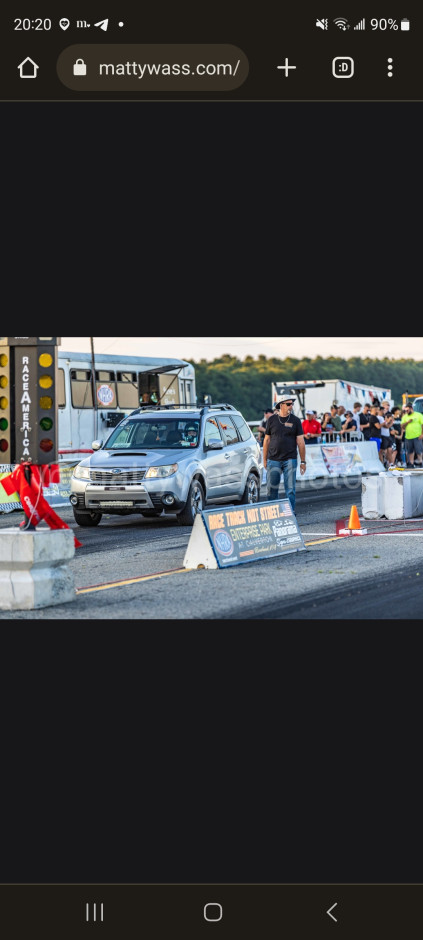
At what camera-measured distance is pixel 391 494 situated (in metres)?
19.1

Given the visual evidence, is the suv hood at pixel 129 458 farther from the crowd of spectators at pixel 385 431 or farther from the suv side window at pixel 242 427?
the crowd of spectators at pixel 385 431

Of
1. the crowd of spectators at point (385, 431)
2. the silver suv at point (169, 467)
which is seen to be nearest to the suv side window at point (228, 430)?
the silver suv at point (169, 467)

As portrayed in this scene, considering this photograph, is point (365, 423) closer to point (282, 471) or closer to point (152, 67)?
point (282, 471)

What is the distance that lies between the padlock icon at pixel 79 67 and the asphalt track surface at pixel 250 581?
519 centimetres

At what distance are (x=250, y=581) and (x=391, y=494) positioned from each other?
7387 millimetres

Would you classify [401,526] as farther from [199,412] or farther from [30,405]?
[30,405]

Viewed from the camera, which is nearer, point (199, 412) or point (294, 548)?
point (294, 548)

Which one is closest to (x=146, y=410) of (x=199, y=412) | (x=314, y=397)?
(x=199, y=412)

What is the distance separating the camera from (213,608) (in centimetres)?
1034

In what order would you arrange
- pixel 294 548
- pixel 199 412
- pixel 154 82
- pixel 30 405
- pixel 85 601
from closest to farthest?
pixel 154 82 < pixel 30 405 < pixel 85 601 < pixel 294 548 < pixel 199 412

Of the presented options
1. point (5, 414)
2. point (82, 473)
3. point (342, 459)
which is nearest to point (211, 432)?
point (82, 473)

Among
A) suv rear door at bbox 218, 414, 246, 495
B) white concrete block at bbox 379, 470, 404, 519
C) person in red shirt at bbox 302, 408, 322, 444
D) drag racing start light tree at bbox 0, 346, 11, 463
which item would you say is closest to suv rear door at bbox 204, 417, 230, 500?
suv rear door at bbox 218, 414, 246, 495

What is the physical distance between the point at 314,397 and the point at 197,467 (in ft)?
93.8

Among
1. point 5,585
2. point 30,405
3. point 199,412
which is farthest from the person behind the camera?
point 199,412
